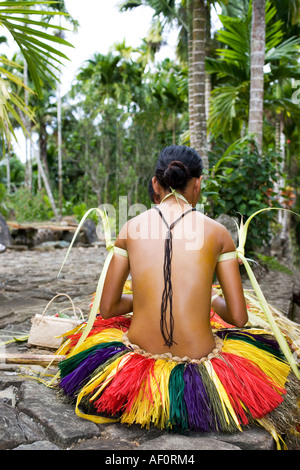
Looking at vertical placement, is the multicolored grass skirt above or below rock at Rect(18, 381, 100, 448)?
above

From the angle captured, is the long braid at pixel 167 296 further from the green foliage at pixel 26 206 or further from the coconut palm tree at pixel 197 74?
the green foliage at pixel 26 206

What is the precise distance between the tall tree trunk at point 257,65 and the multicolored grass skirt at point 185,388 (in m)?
5.57

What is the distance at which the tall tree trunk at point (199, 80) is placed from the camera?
5.71 m

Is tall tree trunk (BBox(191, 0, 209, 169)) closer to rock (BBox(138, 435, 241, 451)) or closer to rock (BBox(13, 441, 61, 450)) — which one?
rock (BBox(138, 435, 241, 451))

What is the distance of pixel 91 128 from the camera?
18.1 meters

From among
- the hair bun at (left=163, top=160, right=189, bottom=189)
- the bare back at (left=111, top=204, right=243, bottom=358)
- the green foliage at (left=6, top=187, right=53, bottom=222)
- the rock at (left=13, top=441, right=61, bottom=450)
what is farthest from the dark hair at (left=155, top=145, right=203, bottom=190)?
the green foliage at (left=6, top=187, right=53, bottom=222)

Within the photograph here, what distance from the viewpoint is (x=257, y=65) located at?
7379 mm

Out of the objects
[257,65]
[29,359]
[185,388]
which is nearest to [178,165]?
[185,388]

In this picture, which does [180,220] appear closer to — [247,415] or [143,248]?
[143,248]

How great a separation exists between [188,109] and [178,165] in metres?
6.86

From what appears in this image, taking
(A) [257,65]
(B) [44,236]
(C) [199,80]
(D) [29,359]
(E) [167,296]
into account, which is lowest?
(B) [44,236]

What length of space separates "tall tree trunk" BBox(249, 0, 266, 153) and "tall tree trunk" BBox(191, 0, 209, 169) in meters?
1.53

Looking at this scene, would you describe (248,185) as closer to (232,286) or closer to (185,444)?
(232,286)

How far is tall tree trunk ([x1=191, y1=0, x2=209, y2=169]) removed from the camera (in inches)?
225
